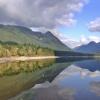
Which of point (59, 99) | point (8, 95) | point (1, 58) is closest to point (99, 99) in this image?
point (59, 99)

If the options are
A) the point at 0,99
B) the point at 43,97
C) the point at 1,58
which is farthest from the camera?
the point at 1,58

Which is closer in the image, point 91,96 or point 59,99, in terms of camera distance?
point 59,99

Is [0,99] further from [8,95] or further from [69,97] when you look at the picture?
[69,97]

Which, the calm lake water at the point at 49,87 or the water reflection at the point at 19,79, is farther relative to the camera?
the water reflection at the point at 19,79

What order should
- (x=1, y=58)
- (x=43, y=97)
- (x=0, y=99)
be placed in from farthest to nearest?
(x=1, y=58) < (x=43, y=97) < (x=0, y=99)

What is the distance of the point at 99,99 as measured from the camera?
43.6 m

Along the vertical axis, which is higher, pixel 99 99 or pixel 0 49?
pixel 0 49

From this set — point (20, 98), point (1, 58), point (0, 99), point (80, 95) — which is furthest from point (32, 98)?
point (1, 58)

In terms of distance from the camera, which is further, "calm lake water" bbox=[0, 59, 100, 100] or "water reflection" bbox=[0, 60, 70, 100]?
"water reflection" bbox=[0, 60, 70, 100]

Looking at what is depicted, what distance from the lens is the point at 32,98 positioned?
4359 cm

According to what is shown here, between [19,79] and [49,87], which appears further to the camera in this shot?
[19,79]

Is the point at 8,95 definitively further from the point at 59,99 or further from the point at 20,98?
the point at 59,99

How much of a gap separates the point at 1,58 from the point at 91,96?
503 feet

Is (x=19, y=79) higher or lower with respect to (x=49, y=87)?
higher
